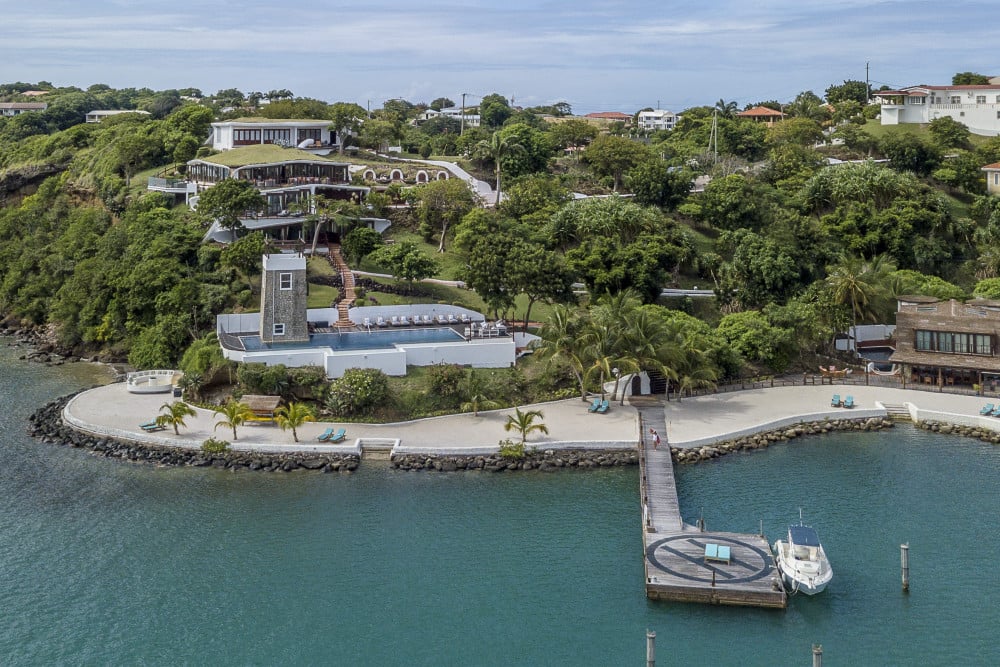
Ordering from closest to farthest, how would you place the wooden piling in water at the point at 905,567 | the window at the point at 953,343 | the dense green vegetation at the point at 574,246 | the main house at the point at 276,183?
1. the wooden piling in water at the point at 905,567
2. the dense green vegetation at the point at 574,246
3. the window at the point at 953,343
4. the main house at the point at 276,183

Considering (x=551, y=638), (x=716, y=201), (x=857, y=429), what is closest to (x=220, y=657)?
(x=551, y=638)

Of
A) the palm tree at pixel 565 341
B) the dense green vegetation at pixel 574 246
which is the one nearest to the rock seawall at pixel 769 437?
the dense green vegetation at pixel 574 246

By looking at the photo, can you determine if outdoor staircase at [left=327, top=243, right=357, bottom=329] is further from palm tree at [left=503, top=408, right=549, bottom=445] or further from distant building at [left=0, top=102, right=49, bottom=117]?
distant building at [left=0, top=102, right=49, bottom=117]

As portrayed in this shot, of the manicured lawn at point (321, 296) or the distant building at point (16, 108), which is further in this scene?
the distant building at point (16, 108)

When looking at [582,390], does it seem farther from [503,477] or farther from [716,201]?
[716,201]

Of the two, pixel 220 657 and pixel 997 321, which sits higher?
pixel 997 321

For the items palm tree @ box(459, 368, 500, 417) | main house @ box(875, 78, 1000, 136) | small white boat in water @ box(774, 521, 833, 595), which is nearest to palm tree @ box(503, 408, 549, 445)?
palm tree @ box(459, 368, 500, 417)

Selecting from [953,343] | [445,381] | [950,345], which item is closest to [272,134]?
[445,381]

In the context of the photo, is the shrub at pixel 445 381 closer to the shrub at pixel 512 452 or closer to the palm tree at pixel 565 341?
the palm tree at pixel 565 341
